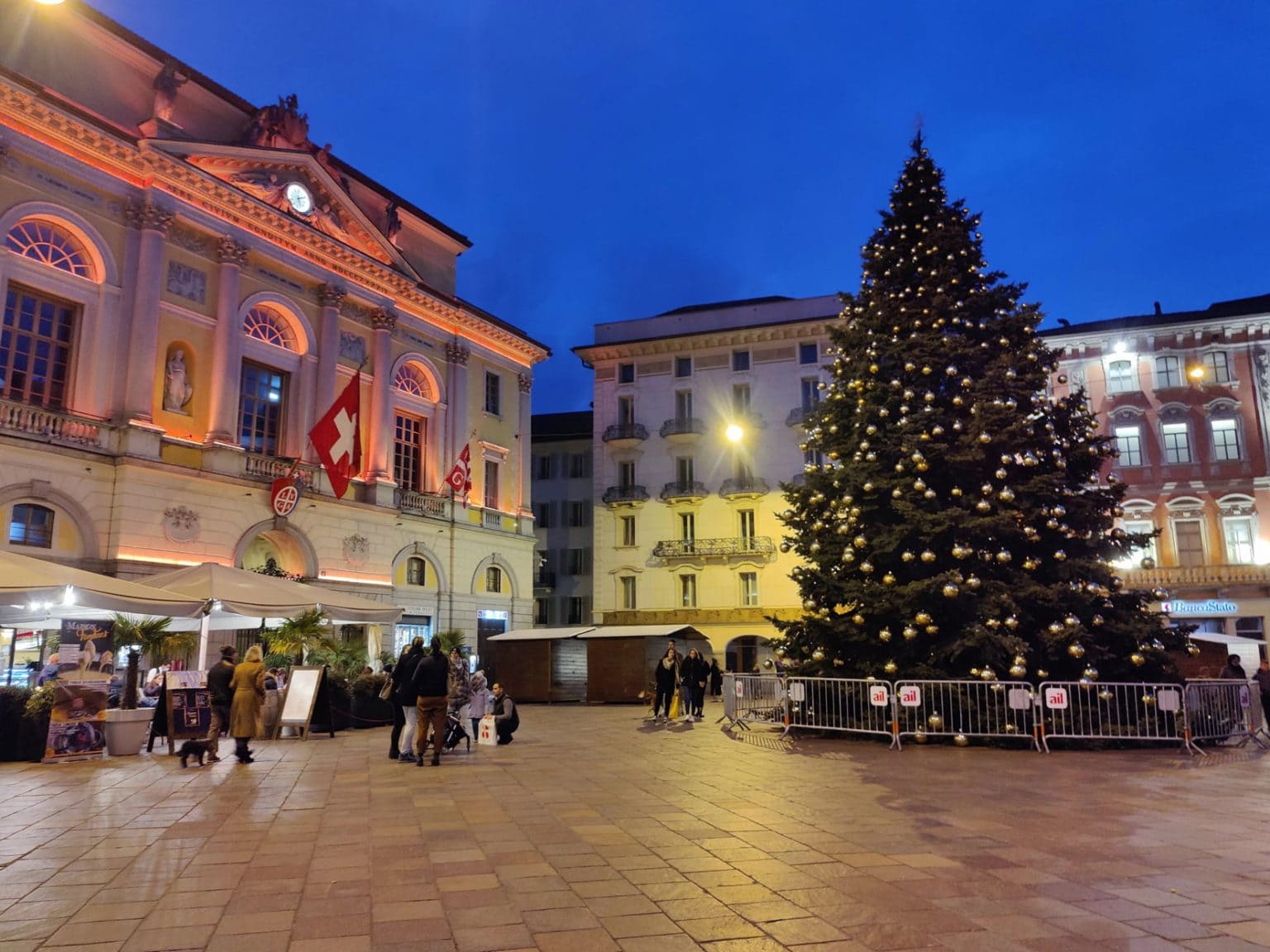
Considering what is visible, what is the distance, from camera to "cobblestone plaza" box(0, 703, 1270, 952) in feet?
16.1

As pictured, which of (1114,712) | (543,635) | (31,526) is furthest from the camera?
(543,635)

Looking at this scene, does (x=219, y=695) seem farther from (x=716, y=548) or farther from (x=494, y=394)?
(x=716, y=548)

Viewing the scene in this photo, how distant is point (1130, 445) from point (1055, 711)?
1086 inches

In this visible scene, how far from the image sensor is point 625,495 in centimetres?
4328

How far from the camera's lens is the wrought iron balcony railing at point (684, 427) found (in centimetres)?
4275

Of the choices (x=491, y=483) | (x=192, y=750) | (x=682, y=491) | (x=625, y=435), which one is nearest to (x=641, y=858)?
(x=192, y=750)

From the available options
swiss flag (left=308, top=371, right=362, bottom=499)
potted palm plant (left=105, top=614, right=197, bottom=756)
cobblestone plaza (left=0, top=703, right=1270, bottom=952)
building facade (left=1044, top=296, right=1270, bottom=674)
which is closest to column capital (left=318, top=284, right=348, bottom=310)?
swiss flag (left=308, top=371, right=362, bottom=499)

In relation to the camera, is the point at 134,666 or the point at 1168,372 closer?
the point at 134,666

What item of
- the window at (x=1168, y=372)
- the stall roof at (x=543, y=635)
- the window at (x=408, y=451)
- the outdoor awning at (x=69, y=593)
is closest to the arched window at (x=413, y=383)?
the window at (x=408, y=451)

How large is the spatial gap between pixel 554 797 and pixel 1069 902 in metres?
5.41

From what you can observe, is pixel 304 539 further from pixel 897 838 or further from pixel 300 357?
pixel 897 838

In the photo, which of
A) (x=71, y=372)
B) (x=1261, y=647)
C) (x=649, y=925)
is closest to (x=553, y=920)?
(x=649, y=925)

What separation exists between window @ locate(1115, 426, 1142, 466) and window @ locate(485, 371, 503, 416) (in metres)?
25.5

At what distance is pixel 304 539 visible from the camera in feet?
89.6
